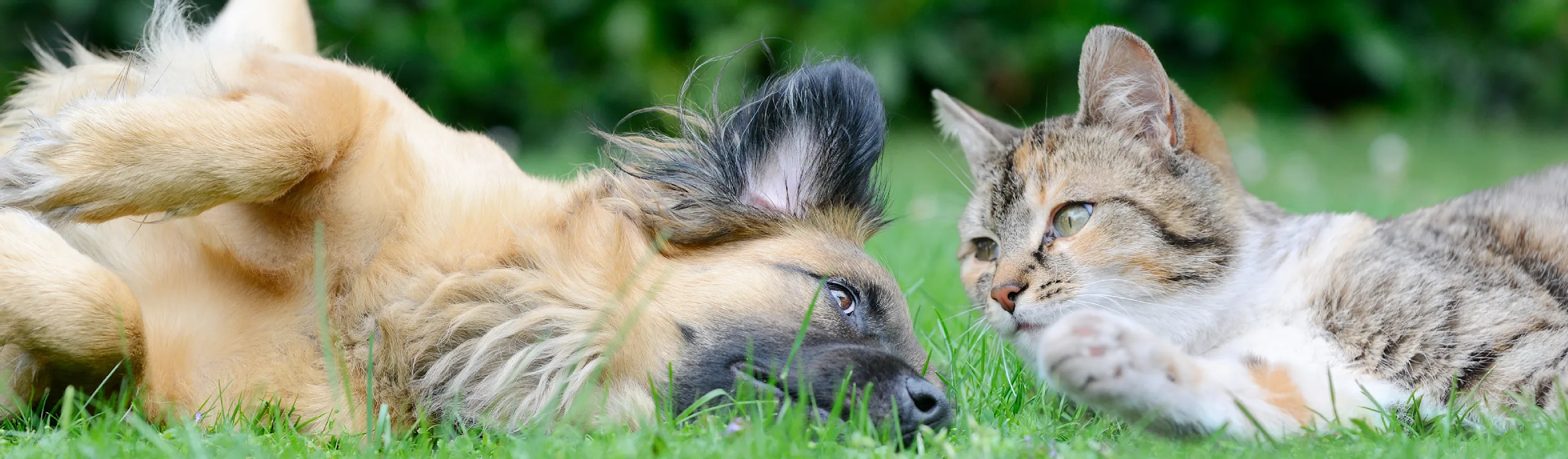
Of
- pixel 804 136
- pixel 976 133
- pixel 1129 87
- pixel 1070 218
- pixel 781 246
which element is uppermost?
pixel 1129 87

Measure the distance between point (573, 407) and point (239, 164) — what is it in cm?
102

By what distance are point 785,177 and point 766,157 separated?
0.26 feet

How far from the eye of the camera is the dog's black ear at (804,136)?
10.7ft

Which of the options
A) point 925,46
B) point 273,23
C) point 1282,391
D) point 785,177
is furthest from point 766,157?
point 925,46

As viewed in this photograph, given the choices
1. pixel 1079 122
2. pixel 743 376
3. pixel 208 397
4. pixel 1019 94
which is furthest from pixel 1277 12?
pixel 208 397

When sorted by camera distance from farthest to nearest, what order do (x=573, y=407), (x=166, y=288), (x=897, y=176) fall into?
(x=897, y=176), (x=166, y=288), (x=573, y=407)

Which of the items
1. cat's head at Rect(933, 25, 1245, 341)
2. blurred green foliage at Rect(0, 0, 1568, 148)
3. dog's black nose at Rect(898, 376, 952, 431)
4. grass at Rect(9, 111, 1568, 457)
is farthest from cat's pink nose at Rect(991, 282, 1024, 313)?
blurred green foliage at Rect(0, 0, 1568, 148)

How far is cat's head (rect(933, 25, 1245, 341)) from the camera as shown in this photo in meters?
3.28

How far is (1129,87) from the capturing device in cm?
353

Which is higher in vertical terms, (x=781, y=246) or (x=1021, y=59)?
(x=1021, y=59)

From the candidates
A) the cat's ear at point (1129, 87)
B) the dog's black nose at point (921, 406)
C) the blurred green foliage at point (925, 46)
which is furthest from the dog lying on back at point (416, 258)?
the blurred green foliage at point (925, 46)

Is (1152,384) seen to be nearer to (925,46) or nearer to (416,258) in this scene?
→ (416,258)

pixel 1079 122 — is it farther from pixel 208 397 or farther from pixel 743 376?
pixel 208 397

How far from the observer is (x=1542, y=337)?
2865 mm
